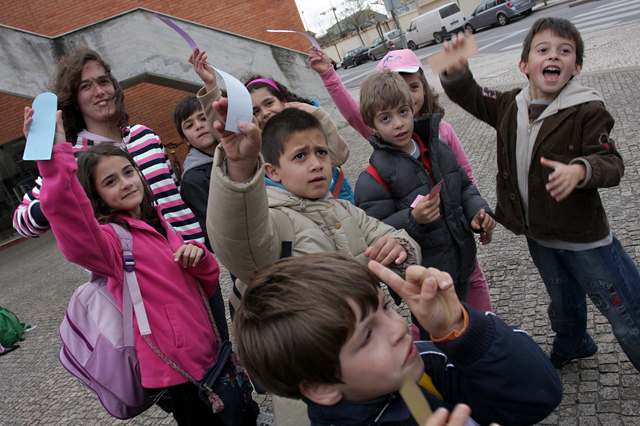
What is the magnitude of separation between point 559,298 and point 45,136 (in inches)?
93.3

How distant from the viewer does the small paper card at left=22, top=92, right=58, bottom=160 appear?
1496 millimetres

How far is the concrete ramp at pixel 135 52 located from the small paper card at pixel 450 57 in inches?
280

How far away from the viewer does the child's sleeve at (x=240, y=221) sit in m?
1.32

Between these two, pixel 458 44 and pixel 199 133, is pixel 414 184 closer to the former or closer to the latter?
pixel 458 44

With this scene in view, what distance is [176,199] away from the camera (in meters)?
2.65

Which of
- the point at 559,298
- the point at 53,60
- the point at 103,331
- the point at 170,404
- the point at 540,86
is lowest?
the point at 559,298

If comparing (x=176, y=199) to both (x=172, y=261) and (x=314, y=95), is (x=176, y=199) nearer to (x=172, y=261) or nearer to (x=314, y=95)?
(x=172, y=261)

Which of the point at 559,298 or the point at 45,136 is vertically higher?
the point at 45,136

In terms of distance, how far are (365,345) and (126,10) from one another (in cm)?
1276

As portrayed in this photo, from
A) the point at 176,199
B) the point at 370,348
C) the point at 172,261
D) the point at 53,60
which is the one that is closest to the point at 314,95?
the point at 53,60

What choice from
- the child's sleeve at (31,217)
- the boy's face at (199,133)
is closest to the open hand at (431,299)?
the child's sleeve at (31,217)

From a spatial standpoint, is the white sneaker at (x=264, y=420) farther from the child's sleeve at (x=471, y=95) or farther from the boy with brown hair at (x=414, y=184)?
the child's sleeve at (x=471, y=95)

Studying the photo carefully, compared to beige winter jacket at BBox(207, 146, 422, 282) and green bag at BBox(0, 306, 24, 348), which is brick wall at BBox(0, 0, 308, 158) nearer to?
green bag at BBox(0, 306, 24, 348)


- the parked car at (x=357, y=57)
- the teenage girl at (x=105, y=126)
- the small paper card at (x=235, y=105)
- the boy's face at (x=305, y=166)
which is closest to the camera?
the small paper card at (x=235, y=105)
